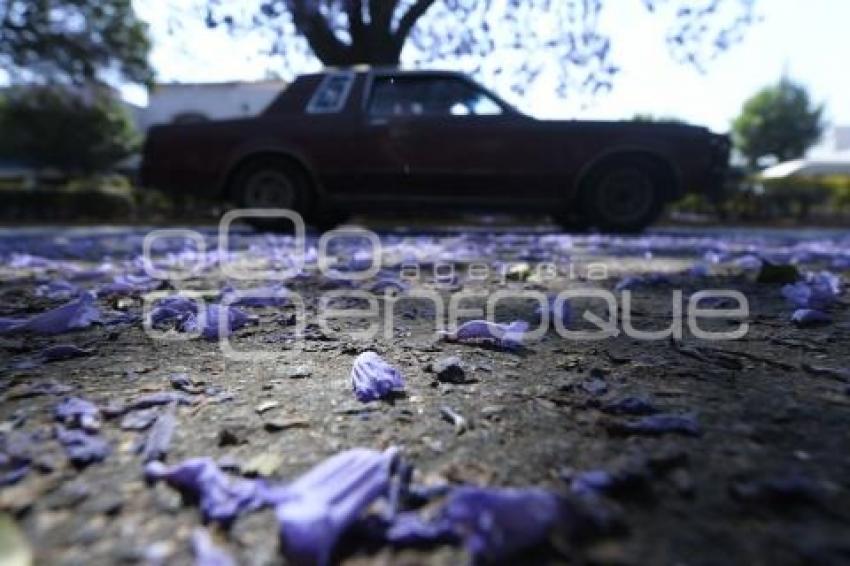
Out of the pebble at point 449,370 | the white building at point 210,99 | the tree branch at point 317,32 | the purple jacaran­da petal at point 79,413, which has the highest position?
the white building at point 210,99

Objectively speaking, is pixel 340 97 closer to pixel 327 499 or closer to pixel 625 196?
pixel 625 196

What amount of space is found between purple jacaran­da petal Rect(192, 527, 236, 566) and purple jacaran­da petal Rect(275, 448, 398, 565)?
0.07 m

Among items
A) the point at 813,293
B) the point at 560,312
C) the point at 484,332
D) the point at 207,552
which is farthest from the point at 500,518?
the point at 813,293

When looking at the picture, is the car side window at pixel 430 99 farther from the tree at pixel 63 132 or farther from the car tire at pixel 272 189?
the tree at pixel 63 132

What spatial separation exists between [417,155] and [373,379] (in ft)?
18.8

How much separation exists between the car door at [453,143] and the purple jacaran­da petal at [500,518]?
20.6ft

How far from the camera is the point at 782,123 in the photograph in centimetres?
4972

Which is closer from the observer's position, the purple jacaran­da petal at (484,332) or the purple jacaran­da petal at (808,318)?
the purple jacaran­da petal at (484,332)

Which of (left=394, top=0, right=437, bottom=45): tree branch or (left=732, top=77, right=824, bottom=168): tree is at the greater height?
(left=732, top=77, right=824, bottom=168): tree

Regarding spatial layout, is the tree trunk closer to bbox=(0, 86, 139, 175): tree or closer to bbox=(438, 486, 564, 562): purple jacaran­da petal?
bbox=(438, 486, 564, 562): purple jacaran­da petal

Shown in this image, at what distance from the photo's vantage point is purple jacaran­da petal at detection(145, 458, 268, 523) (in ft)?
3.15

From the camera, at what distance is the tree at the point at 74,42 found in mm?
16375

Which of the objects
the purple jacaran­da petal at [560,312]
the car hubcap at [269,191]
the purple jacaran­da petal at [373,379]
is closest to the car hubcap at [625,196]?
the car hubcap at [269,191]

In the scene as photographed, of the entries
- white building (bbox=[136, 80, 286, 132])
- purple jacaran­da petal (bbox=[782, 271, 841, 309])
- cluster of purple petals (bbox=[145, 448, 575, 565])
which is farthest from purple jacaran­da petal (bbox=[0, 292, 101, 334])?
white building (bbox=[136, 80, 286, 132])
